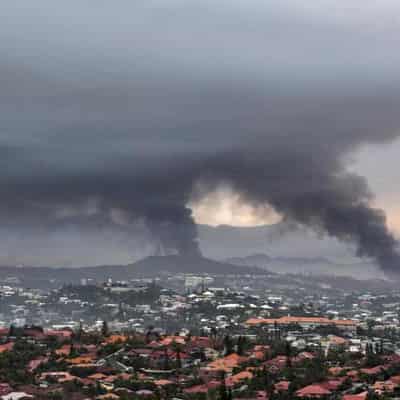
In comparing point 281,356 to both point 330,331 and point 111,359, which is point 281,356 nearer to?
point 111,359

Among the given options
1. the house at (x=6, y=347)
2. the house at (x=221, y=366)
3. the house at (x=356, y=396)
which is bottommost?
the house at (x=356, y=396)

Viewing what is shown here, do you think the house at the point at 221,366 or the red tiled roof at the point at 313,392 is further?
the house at the point at 221,366

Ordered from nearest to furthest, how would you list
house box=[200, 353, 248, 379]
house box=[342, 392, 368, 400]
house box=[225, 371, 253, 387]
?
house box=[342, 392, 368, 400], house box=[225, 371, 253, 387], house box=[200, 353, 248, 379]

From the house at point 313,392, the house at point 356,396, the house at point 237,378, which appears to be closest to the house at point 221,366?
the house at point 237,378

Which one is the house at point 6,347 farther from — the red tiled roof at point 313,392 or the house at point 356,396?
the house at point 356,396

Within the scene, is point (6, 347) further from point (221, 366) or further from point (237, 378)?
point (237, 378)

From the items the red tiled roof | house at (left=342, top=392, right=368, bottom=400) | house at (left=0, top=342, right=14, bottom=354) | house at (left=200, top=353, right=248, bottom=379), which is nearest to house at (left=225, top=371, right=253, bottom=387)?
house at (left=200, top=353, right=248, bottom=379)

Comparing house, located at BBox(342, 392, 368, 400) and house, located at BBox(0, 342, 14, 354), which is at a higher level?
house, located at BBox(0, 342, 14, 354)

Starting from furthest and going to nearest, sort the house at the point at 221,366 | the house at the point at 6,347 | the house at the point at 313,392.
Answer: the house at the point at 6,347 < the house at the point at 221,366 < the house at the point at 313,392

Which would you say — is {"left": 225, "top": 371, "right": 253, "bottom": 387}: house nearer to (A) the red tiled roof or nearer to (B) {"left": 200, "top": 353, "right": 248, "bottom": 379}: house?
(B) {"left": 200, "top": 353, "right": 248, "bottom": 379}: house

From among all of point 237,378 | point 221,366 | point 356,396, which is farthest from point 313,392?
point 221,366

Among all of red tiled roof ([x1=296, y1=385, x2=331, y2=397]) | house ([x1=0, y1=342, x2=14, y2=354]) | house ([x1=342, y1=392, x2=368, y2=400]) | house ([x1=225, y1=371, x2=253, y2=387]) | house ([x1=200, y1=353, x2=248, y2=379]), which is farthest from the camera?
house ([x1=0, y1=342, x2=14, y2=354])
